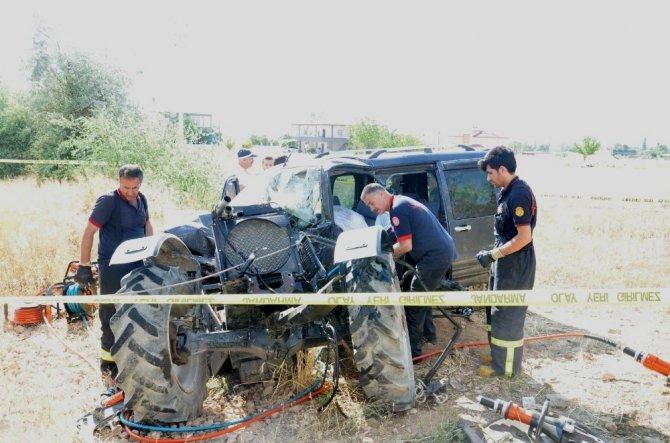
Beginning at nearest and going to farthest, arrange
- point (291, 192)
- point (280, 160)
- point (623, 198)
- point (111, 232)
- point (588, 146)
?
point (111, 232), point (291, 192), point (280, 160), point (623, 198), point (588, 146)

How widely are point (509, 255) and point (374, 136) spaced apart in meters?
37.5

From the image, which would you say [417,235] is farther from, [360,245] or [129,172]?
[129,172]

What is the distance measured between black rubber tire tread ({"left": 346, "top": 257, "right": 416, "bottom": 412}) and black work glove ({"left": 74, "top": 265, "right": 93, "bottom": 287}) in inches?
96.3

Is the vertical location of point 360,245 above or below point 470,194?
below

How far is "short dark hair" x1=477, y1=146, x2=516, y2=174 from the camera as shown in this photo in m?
4.28

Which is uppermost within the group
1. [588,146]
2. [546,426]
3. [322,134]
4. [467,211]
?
[322,134]

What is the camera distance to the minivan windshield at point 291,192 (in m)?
4.64

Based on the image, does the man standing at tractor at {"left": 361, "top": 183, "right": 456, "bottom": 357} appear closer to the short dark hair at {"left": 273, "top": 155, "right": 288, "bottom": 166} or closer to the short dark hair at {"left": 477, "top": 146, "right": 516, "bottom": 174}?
the short dark hair at {"left": 477, "top": 146, "right": 516, "bottom": 174}

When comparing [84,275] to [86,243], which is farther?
[86,243]

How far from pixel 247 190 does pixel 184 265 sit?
4.73ft

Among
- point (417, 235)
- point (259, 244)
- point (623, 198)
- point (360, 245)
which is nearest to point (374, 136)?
point (623, 198)

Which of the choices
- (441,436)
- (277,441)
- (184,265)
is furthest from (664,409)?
(184,265)

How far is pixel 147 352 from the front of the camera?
3291mm

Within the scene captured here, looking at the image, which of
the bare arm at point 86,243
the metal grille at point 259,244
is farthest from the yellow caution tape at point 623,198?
the bare arm at point 86,243
